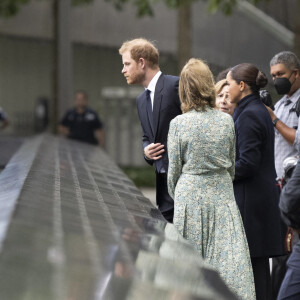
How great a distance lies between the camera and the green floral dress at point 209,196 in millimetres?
4500

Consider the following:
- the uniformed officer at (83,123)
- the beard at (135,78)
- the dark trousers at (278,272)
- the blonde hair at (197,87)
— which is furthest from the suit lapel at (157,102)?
the uniformed officer at (83,123)

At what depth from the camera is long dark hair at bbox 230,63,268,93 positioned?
5.24 meters

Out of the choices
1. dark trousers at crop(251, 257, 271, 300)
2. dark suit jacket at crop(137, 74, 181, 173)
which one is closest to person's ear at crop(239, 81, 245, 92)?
dark suit jacket at crop(137, 74, 181, 173)

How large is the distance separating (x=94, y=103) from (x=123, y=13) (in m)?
4.32

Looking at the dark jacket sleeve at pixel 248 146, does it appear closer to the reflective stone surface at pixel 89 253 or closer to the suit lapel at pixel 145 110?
the suit lapel at pixel 145 110

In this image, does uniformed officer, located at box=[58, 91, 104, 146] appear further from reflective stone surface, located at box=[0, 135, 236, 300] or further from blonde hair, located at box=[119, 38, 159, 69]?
reflective stone surface, located at box=[0, 135, 236, 300]

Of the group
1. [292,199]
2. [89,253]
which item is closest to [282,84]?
[292,199]

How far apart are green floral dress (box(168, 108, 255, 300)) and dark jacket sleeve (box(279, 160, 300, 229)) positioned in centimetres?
88

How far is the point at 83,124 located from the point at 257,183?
967 centimetres

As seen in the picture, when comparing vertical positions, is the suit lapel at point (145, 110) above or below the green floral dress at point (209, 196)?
above

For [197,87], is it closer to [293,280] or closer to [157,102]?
[157,102]

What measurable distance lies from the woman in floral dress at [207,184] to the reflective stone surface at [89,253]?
0.77 ft

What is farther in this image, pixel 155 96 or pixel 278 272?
pixel 278 272

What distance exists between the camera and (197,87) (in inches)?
179
